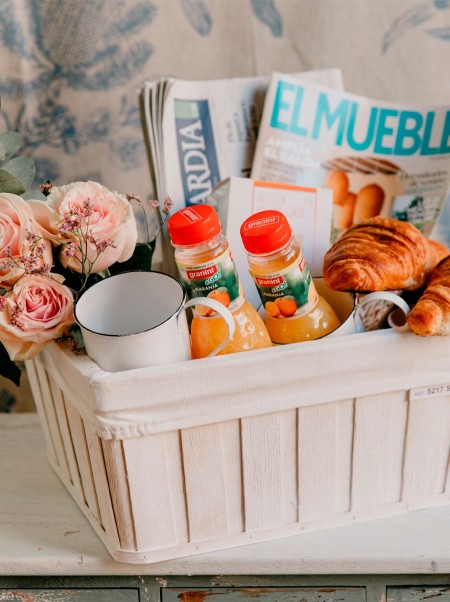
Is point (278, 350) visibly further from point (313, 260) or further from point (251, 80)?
point (251, 80)

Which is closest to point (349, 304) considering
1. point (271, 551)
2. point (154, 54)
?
point (271, 551)

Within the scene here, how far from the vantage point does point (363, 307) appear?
0.73m

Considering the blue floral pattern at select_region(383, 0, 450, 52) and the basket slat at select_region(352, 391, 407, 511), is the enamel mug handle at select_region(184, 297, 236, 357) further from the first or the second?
the blue floral pattern at select_region(383, 0, 450, 52)

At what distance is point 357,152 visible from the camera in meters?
0.93

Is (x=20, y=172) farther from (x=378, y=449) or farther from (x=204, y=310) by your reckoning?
(x=378, y=449)

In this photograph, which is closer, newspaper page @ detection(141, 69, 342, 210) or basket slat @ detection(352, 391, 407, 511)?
basket slat @ detection(352, 391, 407, 511)

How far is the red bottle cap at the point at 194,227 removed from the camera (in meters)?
0.62

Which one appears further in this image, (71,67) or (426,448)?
(71,67)

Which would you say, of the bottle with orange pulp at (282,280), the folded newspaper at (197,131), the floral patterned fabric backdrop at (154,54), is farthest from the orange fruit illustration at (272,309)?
the floral patterned fabric backdrop at (154,54)

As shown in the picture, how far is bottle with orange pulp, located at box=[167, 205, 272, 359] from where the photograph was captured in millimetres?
626

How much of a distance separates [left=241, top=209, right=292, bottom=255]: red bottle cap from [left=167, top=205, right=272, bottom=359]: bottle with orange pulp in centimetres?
2

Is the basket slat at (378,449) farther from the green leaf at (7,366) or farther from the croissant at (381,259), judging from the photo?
the green leaf at (7,366)

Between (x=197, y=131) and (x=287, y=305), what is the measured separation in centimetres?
34

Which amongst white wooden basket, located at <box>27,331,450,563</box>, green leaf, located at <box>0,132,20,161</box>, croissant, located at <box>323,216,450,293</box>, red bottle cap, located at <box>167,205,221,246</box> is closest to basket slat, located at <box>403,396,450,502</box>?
white wooden basket, located at <box>27,331,450,563</box>
